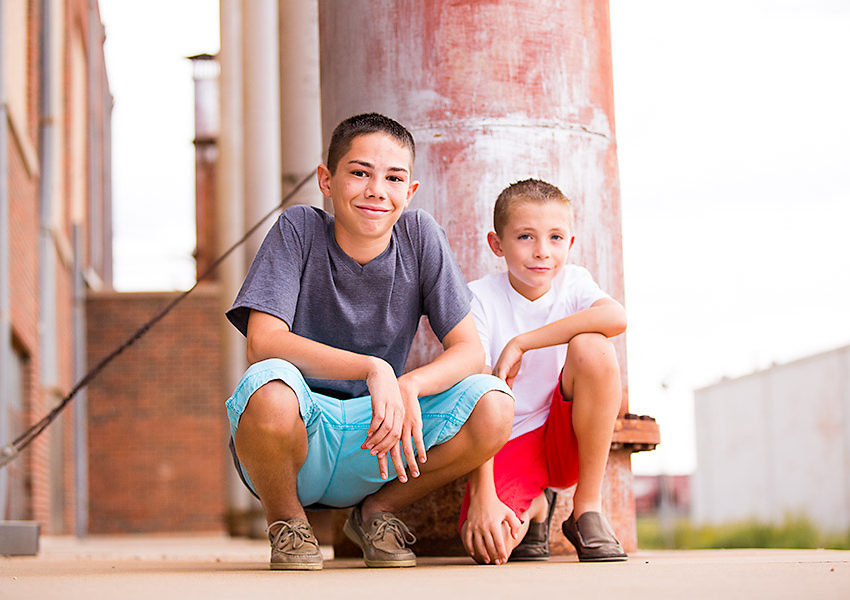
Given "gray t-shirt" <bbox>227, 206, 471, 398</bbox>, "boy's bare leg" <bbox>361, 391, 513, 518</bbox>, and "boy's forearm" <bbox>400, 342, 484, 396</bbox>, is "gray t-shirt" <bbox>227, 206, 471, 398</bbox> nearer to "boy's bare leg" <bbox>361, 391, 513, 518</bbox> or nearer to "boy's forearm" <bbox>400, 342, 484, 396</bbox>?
"boy's forearm" <bbox>400, 342, 484, 396</bbox>

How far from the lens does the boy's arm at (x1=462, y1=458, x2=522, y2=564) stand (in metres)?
3.08

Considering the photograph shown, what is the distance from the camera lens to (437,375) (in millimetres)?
3004

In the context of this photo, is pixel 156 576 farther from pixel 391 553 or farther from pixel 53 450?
pixel 53 450

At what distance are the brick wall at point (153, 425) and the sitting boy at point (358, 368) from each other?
14330 mm

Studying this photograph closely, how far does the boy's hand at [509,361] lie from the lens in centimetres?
Answer: 326

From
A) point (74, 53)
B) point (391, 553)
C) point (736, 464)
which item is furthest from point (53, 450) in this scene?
point (736, 464)

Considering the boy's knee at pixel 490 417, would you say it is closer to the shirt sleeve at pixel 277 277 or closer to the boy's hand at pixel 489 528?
the boy's hand at pixel 489 528

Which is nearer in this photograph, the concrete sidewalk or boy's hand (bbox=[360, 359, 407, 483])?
the concrete sidewalk

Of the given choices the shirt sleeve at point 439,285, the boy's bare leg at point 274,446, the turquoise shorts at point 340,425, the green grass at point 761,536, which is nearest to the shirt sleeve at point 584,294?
the shirt sleeve at point 439,285

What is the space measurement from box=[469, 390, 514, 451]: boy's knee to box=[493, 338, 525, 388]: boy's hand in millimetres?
225

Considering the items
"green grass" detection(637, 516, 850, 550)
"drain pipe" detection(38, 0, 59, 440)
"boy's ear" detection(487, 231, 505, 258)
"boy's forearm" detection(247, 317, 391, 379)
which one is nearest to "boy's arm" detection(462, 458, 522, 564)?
"boy's forearm" detection(247, 317, 391, 379)

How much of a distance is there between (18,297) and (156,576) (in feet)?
24.2

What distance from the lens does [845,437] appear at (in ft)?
75.2

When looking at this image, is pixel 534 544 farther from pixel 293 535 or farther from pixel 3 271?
pixel 3 271
